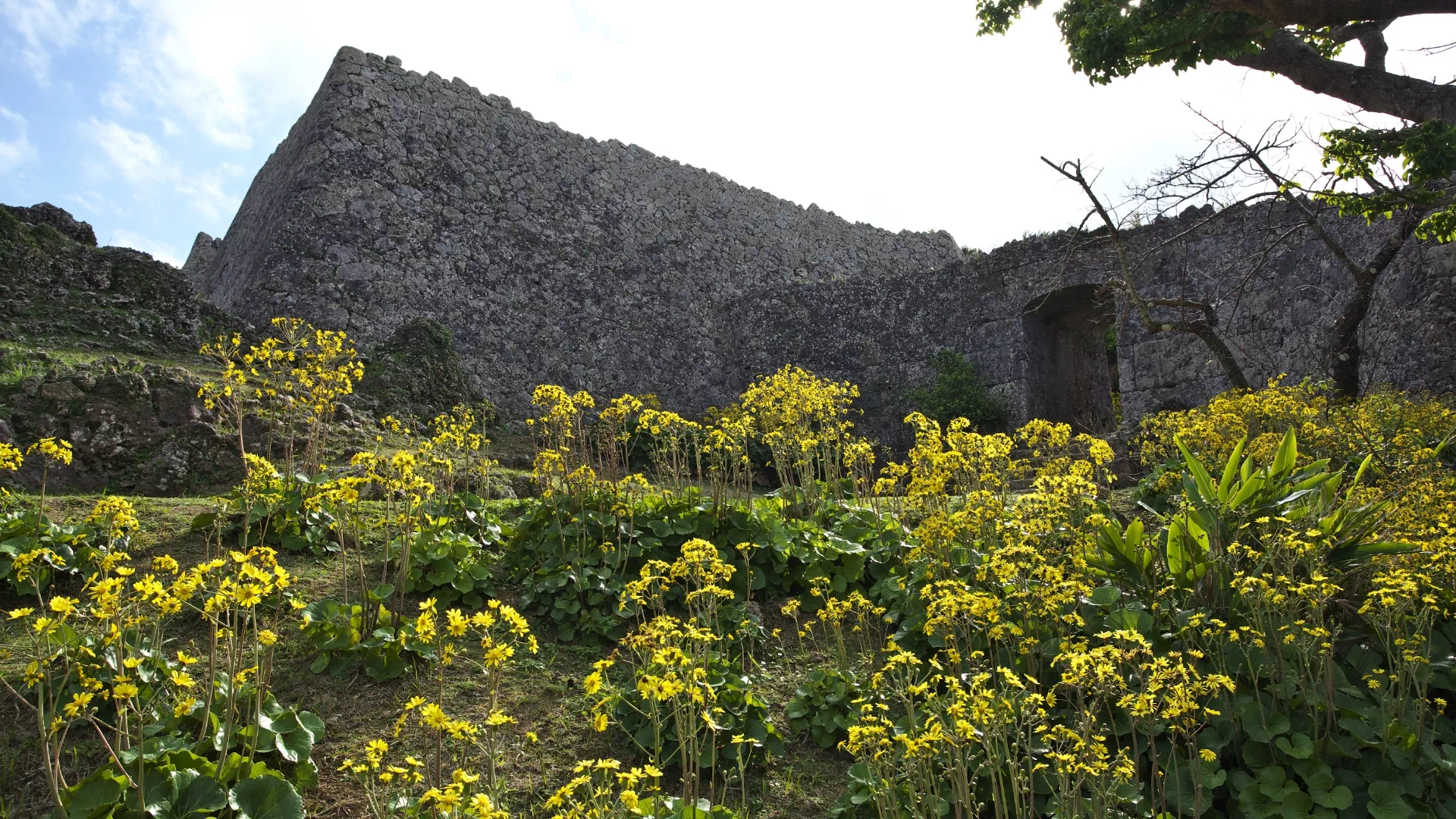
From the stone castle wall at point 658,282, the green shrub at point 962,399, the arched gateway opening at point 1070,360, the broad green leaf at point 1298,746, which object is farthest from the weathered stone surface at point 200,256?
the broad green leaf at point 1298,746

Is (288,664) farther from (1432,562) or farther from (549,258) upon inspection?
(549,258)

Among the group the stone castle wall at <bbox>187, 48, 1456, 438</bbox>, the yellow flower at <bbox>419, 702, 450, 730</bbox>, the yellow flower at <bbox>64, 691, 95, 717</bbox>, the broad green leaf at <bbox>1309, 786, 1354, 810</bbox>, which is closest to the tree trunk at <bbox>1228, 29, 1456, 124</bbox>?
the stone castle wall at <bbox>187, 48, 1456, 438</bbox>

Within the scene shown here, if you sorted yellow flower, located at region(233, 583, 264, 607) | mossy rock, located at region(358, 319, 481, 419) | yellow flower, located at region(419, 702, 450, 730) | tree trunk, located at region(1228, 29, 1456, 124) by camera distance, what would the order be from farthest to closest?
mossy rock, located at region(358, 319, 481, 419) < tree trunk, located at region(1228, 29, 1456, 124) < yellow flower, located at region(233, 583, 264, 607) < yellow flower, located at region(419, 702, 450, 730)

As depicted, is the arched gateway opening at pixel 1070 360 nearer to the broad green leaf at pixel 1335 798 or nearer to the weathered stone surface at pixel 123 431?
the broad green leaf at pixel 1335 798

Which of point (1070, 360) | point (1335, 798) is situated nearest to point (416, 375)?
point (1335, 798)

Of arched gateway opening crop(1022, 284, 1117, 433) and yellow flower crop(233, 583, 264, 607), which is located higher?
arched gateway opening crop(1022, 284, 1117, 433)

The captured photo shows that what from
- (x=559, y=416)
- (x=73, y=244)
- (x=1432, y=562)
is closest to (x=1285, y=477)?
(x=1432, y=562)

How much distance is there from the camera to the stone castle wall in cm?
1016

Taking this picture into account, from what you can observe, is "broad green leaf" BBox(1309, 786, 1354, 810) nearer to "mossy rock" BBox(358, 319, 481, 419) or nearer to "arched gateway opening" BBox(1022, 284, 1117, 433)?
"mossy rock" BBox(358, 319, 481, 419)

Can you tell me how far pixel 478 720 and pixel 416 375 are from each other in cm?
694

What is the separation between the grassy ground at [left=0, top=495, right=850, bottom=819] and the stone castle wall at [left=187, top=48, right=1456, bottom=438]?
741 cm

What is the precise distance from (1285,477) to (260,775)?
4.22m

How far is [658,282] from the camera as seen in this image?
13.8 meters

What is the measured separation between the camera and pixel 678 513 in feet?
15.3
